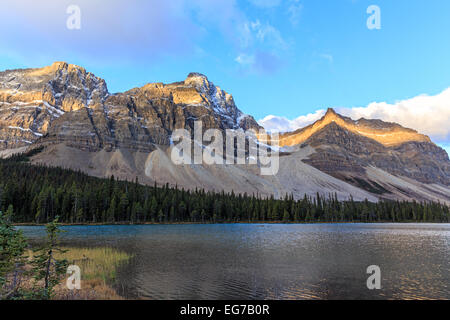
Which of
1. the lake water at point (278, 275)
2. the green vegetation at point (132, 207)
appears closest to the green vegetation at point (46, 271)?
the lake water at point (278, 275)

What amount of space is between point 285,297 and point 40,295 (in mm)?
17778

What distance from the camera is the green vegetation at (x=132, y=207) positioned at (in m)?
124

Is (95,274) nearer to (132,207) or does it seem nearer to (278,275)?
(278,275)

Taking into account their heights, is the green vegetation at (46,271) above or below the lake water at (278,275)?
above

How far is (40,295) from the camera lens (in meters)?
19.2

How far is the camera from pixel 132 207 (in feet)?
445

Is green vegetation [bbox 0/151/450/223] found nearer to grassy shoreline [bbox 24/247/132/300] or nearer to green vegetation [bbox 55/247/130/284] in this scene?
green vegetation [bbox 55/247/130/284]

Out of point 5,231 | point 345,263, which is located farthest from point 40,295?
point 345,263

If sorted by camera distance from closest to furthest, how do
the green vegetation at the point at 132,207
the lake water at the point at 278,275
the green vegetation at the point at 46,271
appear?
the green vegetation at the point at 46,271 < the lake water at the point at 278,275 < the green vegetation at the point at 132,207

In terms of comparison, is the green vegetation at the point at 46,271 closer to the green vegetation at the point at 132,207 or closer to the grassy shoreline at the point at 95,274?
the grassy shoreline at the point at 95,274

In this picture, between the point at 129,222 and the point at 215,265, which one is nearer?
the point at 215,265
